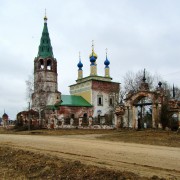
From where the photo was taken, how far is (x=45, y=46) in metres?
60.9

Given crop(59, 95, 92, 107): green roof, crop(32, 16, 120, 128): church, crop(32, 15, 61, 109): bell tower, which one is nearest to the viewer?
crop(32, 16, 120, 128): church

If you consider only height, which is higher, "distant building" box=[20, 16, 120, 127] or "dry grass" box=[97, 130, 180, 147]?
"distant building" box=[20, 16, 120, 127]

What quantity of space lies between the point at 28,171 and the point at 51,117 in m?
38.6

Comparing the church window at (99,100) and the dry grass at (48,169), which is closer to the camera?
the dry grass at (48,169)

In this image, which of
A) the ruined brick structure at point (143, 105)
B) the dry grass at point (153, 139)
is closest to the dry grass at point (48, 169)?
the dry grass at point (153, 139)

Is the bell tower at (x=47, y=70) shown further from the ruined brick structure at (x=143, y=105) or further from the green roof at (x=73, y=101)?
the ruined brick structure at (x=143, y=105)

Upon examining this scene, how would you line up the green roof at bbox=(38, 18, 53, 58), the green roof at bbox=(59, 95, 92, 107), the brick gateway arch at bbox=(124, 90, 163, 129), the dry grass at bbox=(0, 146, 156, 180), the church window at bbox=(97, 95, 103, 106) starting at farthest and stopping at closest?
the church window at bbox=(97, 95, 103, 106)
the green roof at bbox=(38, 18, 53, 58)
the green roof at bbox=(59, 95, 92, 107)
the brick gateway arch at bbox=(124, 90, 163, 129)
the dry grass at bbox=(0, 146, 156, 180)

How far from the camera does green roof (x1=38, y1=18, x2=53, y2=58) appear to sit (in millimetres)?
60094

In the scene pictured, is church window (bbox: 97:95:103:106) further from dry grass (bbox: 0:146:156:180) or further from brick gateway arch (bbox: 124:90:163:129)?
dry grass (bbox: 0:146:156:180)

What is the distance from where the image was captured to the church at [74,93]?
55.5m

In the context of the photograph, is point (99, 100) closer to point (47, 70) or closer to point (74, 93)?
point (74, 93)

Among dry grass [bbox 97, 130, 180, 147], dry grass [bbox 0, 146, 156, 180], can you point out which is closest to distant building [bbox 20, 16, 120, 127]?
dry grass [bbox 97, 130, 180, 147]

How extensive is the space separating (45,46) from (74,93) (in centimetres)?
1125

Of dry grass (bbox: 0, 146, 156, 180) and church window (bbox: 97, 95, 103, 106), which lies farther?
church window (bbox: 97, 95, 103, 106)
